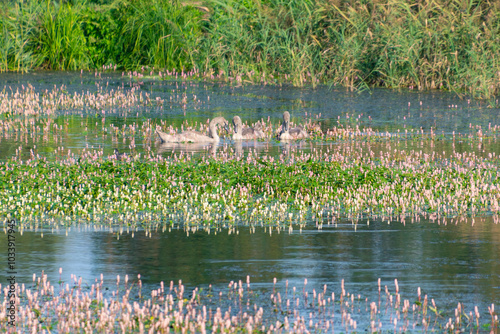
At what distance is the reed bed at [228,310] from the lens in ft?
24.9

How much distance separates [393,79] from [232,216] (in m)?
19.2

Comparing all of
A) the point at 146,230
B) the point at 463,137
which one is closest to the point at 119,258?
the point at 146,230

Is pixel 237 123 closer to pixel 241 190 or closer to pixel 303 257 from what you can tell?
pixel 241 190

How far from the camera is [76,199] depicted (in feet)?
42.9

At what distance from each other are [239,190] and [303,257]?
4.19 meters

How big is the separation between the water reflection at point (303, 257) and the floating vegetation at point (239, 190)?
862mm

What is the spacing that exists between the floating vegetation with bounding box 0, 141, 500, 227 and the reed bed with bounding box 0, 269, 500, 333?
337 centimetres

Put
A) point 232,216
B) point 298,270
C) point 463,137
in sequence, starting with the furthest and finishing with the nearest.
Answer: point 463,137, point 232,216, point 298,270

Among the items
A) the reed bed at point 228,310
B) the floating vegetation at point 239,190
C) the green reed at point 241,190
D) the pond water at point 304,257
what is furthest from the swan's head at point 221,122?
the reed bed at point 228,310

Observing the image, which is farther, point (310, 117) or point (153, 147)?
point (310, 117)

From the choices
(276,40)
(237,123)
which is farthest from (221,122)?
(276,40)

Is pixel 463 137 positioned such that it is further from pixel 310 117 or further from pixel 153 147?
pixel 153 147

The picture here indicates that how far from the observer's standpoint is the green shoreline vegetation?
30.3 m

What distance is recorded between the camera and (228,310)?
315 inches
